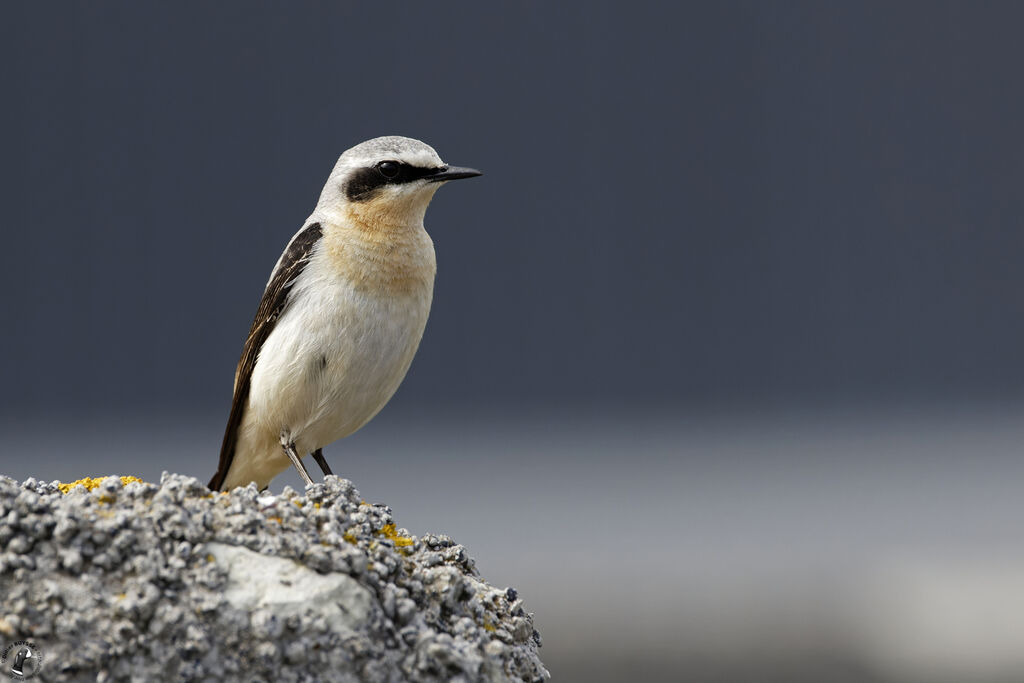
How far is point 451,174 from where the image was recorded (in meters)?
5.32

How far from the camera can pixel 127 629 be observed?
287 cm

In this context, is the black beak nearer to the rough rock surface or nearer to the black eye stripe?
the black eye stripe

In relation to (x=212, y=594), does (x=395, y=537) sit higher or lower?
higher

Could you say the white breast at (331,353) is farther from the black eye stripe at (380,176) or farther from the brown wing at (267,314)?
the black eye stripe at (380,176)

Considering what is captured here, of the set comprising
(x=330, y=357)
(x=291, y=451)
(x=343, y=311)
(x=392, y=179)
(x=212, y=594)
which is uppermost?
(x=392, y=179)

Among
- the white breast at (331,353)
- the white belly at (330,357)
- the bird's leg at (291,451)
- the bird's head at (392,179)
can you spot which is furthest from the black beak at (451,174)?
the bird's leg at (291,451)

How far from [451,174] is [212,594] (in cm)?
282

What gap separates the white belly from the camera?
513 centimetres

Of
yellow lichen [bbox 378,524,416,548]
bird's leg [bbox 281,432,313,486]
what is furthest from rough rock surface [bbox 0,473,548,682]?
bird's leg [bbox 281,432,313,486]

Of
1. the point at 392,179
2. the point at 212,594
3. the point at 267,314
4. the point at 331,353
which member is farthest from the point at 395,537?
the point at 392,179

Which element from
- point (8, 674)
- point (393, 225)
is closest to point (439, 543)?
point (8, 674)

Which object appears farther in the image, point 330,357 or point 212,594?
point 330,357

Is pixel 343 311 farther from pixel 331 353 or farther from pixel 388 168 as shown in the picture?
pixel 388 168

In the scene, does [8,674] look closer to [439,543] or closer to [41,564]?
[41,564]
